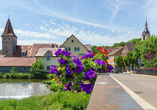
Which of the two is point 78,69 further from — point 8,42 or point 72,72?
point 8,42

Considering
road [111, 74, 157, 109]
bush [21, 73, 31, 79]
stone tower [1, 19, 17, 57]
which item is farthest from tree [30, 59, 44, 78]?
road [111, 74, 157, 109]

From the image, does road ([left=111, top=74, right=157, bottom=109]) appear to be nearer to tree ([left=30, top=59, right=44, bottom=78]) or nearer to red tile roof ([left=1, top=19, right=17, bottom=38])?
tree ([left=30, top=59, right=44, bottom=78])

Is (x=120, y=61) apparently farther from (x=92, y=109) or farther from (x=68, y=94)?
(x=92, y=109)

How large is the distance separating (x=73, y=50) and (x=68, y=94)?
41.9 m

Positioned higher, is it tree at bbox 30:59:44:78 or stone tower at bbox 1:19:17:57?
stone tower at bbox 1:19:17:57

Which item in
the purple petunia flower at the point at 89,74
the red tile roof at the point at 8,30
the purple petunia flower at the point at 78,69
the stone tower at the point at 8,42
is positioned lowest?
the purple petunia flower at the point at 89,74

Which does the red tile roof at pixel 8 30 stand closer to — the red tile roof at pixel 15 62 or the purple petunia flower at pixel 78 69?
the red tile roof at pixel 15 62

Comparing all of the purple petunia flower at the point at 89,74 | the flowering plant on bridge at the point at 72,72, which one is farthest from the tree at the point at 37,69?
the purple petunia flower at the point at 89,74

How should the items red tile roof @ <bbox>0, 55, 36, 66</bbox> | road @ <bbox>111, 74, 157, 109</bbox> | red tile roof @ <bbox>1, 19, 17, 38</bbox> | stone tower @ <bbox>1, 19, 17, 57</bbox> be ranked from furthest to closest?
red tile roof @ <bbox>1, 19, 17, 38</bbox> < stone tower @ <bbox>1, 19, 17, 57</bbox> < red tile roof @ <bbox>0, 55, 36, 66</bbox> < road @ <bbox>111, 74, 157, 109</bbox>

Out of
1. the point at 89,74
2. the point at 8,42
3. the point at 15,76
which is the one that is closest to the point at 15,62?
the point at 15,76

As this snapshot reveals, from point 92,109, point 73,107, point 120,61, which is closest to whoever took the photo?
point 92,109

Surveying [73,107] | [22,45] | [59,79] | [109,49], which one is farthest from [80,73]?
[109,49]

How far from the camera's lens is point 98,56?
492 inches

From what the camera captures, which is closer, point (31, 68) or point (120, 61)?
point (31, 68)
